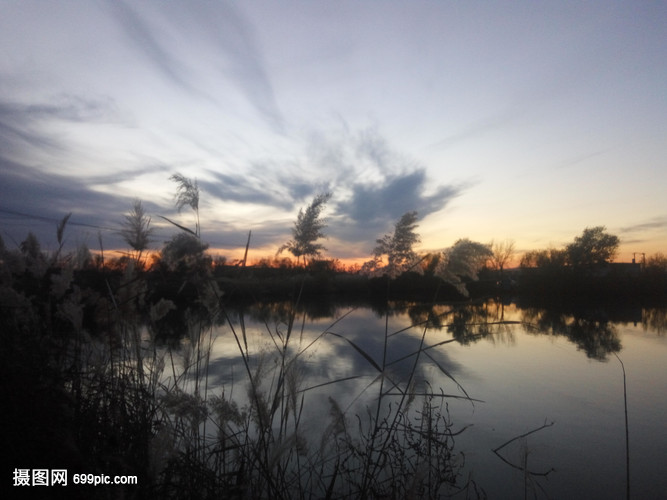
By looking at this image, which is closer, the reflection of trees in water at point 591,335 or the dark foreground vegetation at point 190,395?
the dark foreground vegetation at point 190,395

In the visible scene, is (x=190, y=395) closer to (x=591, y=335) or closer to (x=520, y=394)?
(x=520, y=394)

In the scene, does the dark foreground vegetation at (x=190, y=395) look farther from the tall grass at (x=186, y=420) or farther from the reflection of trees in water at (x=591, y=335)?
the reflection of trees in water at (x=591, y=335)

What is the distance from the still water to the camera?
143 inches

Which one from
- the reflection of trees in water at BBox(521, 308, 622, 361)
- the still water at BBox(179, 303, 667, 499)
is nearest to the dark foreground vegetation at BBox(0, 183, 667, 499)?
the still water at BBox(179, 303, 667, 499)

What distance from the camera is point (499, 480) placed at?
3822 millimetres

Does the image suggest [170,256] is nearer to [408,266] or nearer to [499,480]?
[408,266]

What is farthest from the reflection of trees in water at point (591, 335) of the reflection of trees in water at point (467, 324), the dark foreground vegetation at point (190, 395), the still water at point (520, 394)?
the dark foreground vegetation at point (190, 395)

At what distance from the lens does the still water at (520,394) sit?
364 centimetres

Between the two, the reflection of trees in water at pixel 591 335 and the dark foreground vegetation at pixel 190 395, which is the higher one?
the dark foreground vegetation at pixel 190 395

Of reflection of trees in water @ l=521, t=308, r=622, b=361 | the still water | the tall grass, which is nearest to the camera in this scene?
the tall grass

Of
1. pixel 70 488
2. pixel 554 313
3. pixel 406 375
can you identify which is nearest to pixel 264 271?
pixel 70 488

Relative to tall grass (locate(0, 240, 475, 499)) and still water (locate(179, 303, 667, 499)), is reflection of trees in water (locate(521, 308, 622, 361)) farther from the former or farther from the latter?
tall grass (locate(0, 240, 475, 499))

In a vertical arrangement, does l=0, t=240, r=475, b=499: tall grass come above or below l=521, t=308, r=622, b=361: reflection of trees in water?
above

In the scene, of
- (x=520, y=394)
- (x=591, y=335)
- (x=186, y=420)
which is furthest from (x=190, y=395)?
(x=591, y=335)
